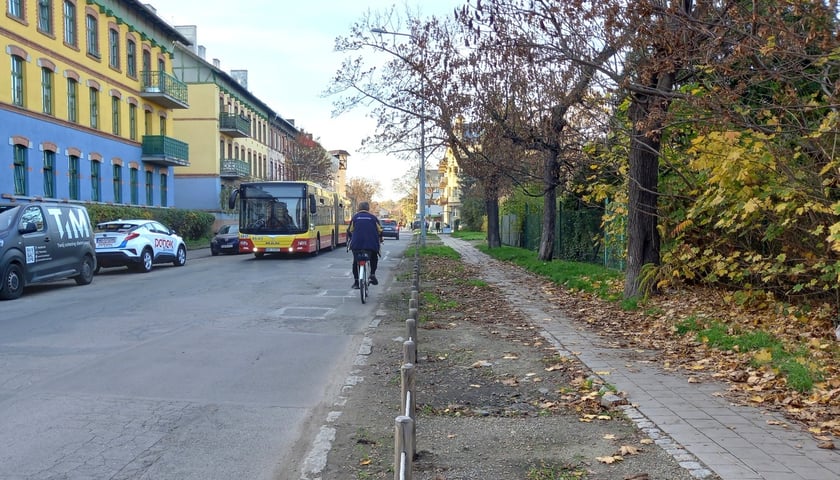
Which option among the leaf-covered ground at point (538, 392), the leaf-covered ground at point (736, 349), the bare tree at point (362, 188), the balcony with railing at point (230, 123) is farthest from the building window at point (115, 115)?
the bare tree at point (362, 188)

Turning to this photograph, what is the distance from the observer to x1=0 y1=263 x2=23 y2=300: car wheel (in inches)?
491

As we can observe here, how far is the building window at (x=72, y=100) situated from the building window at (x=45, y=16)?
7.75 ft

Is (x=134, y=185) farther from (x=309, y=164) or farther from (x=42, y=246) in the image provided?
(x=309, y=164)

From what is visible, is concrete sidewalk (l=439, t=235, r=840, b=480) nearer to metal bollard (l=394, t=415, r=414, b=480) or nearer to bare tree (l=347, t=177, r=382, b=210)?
metal bollard (l=394, t=415, r=414, b=480)

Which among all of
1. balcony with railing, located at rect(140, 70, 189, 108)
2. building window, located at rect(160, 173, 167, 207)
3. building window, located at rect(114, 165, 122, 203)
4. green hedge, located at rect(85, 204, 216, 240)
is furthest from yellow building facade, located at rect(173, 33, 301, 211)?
building window, located at rect(114, 165, 122, 203)

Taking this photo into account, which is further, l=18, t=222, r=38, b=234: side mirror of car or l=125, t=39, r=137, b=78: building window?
l=125, t=39, r=137, b=78: building window

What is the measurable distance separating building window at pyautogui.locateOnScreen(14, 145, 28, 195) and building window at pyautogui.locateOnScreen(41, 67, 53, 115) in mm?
2396

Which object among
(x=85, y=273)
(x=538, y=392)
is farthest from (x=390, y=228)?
(x=538, y=392)

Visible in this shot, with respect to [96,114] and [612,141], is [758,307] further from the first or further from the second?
[96,114]

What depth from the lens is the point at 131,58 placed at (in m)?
34.2

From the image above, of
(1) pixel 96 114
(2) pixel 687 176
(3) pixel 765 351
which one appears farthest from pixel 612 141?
(1) pixel 96 114

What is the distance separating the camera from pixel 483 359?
7832mm

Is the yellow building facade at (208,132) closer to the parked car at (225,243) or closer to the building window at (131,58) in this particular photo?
the building window at (131,58)

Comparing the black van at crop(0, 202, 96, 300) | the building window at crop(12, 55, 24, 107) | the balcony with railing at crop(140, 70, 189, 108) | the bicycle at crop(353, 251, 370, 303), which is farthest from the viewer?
the balcony with railing at crop(140, 70, 189, 108)
